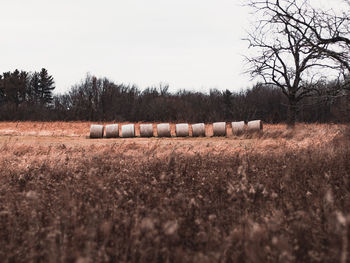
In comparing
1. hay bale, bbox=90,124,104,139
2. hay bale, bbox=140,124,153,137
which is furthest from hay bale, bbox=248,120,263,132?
hay bale, bbox=90,124,104,139

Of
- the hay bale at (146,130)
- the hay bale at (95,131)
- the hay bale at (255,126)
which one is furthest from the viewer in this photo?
the hay bale at (146,130)

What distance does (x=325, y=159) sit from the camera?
20.9ft

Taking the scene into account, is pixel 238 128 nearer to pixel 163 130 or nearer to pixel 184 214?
pixel 163 130

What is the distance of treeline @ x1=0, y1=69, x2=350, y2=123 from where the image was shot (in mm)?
41906

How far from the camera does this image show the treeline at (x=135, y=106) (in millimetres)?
41906

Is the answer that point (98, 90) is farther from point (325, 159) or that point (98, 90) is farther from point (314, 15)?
point (325, 159)

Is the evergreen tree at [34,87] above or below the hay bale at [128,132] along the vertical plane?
above

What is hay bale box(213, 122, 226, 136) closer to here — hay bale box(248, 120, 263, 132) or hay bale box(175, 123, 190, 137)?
hay bale box(248, 120, 263, 132)

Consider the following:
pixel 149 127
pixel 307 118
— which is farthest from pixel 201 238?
pixel 307 118

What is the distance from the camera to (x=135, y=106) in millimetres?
45469

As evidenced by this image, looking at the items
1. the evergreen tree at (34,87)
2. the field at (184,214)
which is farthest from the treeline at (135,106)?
Result: the field at (184,214)

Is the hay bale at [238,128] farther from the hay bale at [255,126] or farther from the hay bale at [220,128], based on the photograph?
the hay bale at [220,128]

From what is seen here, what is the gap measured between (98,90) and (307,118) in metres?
33.2

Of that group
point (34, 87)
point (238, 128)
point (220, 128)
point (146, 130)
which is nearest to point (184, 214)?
point (220, 128)
